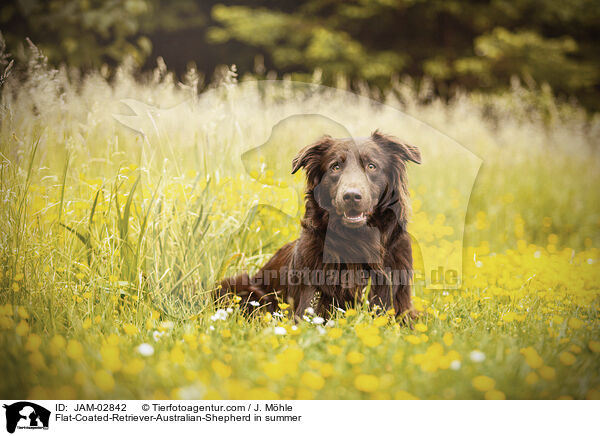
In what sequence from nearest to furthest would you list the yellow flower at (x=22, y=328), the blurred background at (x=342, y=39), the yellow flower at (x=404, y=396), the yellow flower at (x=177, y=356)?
the yellow flower at (x=404, y=396) → the yellow flower at (x=177, y=356) → the yellow flower at (x=22, y=328) → the blurred background at (x=342, y=39)

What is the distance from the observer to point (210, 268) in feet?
9.10

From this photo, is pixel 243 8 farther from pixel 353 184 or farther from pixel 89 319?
pixel 89 319

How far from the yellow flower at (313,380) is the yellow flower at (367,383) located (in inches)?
5.7

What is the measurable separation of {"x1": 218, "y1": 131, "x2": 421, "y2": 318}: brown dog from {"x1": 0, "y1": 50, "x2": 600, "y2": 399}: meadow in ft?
0.52

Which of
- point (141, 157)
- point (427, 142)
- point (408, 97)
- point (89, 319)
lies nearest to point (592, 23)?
point (408, 97)

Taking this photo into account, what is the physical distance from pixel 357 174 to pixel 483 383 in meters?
1.13

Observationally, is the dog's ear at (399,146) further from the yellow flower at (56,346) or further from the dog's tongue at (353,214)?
the yellow flower at (56,346)

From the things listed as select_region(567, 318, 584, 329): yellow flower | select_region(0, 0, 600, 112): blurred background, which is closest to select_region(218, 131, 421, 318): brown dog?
select_region(567, 318, 584, 329): yellow flower

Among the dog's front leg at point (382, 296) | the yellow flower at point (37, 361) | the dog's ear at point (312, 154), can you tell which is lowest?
the yellow flower at point (37, 361)

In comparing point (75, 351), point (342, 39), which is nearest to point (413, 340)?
point (75, 351)

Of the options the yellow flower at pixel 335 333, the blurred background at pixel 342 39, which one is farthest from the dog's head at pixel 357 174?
the blurred background at pixel 342 39

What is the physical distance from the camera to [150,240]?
2.69 metres

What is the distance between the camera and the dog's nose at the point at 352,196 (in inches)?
90.0
